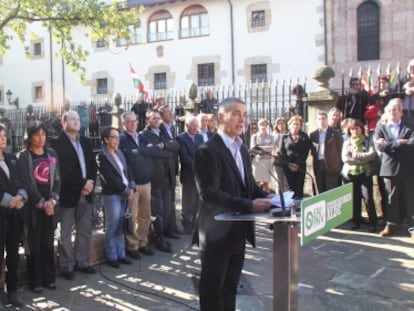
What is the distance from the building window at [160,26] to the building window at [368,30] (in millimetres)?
9831

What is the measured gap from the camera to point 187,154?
24.0 feet

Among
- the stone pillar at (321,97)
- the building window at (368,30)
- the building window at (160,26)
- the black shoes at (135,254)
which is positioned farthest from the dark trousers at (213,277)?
the building window at (160,26)

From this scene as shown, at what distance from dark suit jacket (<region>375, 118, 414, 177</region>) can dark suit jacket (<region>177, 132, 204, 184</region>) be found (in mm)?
2692

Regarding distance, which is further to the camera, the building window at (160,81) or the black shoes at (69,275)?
the building window at (160,81)

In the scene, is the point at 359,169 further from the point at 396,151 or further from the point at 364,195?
the point at 396,151

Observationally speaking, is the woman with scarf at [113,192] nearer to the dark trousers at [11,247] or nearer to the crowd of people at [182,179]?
the crowd of people at [182,179]

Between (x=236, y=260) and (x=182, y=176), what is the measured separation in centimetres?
385

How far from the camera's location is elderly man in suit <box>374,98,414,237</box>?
6.73 meters

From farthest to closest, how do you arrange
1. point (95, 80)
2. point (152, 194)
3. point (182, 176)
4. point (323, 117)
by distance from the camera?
point (95, 80) < point (323, 117) < point (182, 176) < point (152, 194)

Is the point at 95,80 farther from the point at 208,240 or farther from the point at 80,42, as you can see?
the point at 208,240

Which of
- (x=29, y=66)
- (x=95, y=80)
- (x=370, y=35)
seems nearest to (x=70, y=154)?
(x=370, y=35)

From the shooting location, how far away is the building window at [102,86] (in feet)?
91.8

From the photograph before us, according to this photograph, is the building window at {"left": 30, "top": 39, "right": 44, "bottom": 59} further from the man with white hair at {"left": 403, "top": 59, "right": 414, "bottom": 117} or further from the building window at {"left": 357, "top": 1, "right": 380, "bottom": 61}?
the man with white hair at {"left": 403, "top": 59, "right": 414, "bottom": 117}

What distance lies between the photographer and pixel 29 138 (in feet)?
16.3
